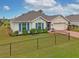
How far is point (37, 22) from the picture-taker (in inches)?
1059

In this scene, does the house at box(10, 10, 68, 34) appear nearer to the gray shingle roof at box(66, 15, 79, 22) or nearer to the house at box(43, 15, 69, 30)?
the house at box(43, 15, 69, 30)

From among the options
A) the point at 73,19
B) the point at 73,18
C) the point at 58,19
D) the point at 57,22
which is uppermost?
the point at 73,18

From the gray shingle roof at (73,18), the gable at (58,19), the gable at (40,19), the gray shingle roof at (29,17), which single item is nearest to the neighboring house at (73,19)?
the gray shingle roof at (73,18)

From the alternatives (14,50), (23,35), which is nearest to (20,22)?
(23,35)

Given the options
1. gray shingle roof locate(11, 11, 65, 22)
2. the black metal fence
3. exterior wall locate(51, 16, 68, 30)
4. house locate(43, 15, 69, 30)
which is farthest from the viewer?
Result: gray shingle roof locate(11, 11, 65, 22)

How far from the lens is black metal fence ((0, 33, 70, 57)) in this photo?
14227 mm

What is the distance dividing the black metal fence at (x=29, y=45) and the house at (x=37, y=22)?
147 inches

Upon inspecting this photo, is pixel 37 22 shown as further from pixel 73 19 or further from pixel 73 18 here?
pixel 73 18

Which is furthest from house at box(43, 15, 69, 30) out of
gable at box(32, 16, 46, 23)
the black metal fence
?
the black metal fence

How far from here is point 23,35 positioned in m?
21.0

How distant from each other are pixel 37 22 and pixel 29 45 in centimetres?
1007

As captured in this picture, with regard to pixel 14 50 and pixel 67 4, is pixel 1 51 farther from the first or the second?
pixel 67 4

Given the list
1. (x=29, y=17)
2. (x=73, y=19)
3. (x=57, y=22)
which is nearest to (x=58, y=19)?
(x=57, y=22)

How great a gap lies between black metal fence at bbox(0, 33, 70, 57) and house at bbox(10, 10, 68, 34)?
3746mm
